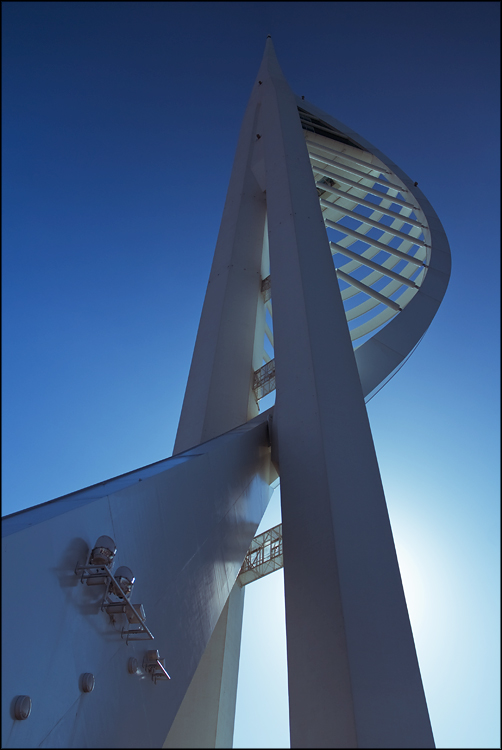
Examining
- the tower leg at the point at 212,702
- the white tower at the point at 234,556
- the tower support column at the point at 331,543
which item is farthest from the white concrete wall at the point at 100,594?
the tower leg at the point at 212,702

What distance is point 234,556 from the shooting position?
15.3 feet

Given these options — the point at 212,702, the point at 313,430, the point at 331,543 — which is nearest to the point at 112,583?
the point at 331,543

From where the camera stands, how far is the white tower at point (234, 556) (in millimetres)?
2365

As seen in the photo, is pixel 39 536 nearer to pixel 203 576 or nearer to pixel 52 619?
pixel 52 619

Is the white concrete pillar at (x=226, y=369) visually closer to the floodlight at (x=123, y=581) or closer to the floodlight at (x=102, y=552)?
the floodlight at (x=123, y=581)

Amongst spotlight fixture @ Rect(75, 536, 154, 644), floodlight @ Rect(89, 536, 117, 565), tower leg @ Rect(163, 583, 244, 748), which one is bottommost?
tower leg @ Rect(163, 583, 244, 748)

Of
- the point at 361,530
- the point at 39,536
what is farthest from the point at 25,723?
the point at 361,530

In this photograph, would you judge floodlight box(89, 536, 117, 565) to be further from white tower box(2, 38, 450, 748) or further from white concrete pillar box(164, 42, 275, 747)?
white concrete pillar box(164, 42, 275, 747)

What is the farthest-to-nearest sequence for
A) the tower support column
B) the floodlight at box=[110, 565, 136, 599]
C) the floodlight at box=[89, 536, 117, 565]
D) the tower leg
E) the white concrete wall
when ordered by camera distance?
the tower leg
the tower support column
the floodlight at box=[110, 565, 136, 599]
the floodlight at box=[89, 536, 117, 565]
the white concrete wall

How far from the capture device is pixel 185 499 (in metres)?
3.66

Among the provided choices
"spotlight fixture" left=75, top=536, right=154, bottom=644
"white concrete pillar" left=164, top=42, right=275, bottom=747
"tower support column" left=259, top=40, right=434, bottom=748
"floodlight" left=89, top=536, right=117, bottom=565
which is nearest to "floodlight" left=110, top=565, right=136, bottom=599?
"spotlight fixture" left=75, top=536, right=154, bottom=644

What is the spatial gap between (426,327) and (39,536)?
23.6 ft

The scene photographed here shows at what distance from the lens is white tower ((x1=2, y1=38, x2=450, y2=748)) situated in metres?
2.37

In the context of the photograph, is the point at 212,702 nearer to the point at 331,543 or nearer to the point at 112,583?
the point at 331,543
